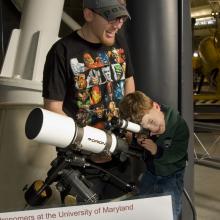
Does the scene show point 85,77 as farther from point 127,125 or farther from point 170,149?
point 170,149

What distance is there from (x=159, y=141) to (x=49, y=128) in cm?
68

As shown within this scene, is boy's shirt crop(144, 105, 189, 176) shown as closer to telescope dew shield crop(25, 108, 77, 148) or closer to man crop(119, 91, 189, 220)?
man crop(119, 91, 189, 220)

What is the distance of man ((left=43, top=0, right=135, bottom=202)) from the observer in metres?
1.69

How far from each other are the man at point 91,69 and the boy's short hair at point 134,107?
0.26 ft

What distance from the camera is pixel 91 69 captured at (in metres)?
1.80

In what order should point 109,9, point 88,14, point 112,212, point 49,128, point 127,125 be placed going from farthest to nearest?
point 88,14
point 109,9
point 127,125
point 49,128
point 112,212

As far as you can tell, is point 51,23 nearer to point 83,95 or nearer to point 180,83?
point 180,83

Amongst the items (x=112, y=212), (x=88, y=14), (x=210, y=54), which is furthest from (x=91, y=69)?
(x=210, y=54)

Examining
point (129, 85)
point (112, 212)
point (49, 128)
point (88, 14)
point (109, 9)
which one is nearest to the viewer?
point (112, 212)

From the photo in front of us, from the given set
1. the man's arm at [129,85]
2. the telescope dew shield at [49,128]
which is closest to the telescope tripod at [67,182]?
the telescope dew shield at [49,128]

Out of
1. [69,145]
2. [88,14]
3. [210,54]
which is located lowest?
[69,145]

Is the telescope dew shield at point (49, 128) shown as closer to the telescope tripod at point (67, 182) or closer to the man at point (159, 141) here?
the telescope tripod at point (67, 182)

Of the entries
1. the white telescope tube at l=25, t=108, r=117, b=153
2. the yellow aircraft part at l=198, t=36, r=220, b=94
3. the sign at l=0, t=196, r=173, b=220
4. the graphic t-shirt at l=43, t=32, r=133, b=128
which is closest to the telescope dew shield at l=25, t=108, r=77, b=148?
the white telescope tube at l=25, t=108, r=117, b=153

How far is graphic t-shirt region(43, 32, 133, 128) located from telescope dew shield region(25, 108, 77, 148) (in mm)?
384
